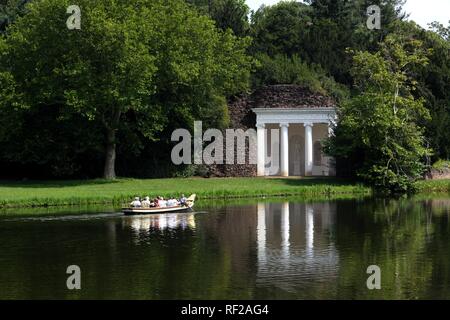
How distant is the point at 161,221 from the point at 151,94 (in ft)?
77.7

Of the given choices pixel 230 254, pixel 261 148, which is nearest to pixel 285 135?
pixel 261 148

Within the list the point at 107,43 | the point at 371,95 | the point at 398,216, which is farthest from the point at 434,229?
the point at 107,43

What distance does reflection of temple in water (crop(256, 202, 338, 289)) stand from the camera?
20594 millimetres

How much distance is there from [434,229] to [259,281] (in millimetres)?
13096

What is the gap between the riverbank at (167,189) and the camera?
44.2 m

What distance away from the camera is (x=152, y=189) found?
50.7 meters

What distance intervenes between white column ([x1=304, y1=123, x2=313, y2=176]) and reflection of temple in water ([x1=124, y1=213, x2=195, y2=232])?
2593 cm

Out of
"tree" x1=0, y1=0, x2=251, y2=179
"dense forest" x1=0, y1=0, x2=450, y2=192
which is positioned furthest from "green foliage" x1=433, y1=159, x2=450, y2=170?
"tree" x1=0, y1=0, x2=251, y2=179

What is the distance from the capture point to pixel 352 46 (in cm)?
7500

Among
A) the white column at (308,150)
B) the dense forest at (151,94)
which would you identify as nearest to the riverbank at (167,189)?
the dense forest at (151,94)

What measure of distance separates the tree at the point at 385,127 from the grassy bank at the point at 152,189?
7.12ft
